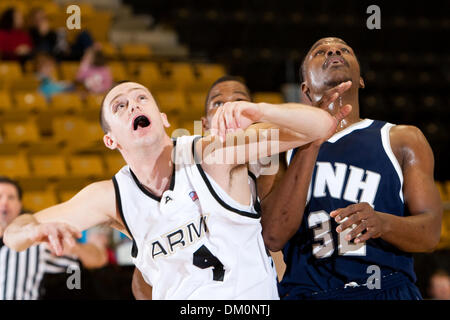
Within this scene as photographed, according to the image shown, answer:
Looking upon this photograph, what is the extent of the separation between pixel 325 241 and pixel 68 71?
7.61 meters

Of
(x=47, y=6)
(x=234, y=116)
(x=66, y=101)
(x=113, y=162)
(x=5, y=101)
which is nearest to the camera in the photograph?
(x=234, y=116)

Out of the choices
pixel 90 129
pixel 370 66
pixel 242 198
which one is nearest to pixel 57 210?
pixel 242 198

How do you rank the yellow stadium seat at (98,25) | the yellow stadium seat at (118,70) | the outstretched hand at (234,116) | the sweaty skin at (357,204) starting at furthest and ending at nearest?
1. the yellow stadium seat at (98,25)
2. the yellow stadium seat at (118,70)
3. the sweaty skin at (357,204)
4. the outstretched hand at (234,116)

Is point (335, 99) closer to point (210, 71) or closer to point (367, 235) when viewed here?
point (367, 235)

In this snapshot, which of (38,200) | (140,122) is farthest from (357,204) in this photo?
(38,200)

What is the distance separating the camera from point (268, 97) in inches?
407

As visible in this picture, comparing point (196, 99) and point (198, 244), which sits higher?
point (198, 244)

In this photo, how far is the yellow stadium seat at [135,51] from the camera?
35.5 feet

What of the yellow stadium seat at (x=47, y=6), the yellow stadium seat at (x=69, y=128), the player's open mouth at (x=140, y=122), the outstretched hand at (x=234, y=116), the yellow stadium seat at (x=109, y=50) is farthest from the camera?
the yellow stadium seat at (x=47, y=6)

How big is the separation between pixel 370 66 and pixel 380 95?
2.09 feet

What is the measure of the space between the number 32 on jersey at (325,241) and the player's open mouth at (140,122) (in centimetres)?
92

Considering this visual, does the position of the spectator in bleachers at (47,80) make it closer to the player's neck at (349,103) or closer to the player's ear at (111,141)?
the player's ear at (111,141)

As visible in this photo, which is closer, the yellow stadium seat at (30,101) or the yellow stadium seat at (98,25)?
the yellow stadium seat at (30,101)

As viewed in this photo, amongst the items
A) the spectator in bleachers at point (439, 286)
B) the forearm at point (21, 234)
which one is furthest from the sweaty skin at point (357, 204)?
the spectator in bleachers at point (439, 286)
